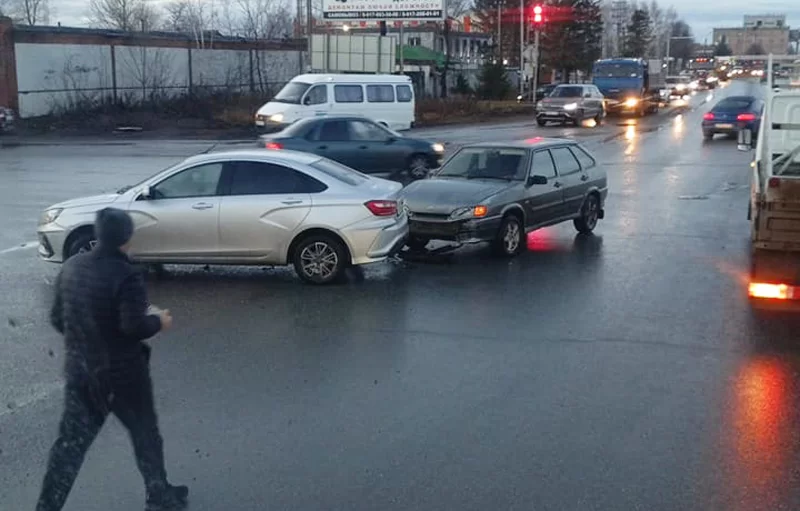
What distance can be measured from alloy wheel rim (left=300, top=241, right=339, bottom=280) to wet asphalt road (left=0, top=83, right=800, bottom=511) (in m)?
0.29

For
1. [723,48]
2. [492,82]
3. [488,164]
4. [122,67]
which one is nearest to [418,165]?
[488,164]

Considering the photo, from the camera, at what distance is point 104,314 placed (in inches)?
207

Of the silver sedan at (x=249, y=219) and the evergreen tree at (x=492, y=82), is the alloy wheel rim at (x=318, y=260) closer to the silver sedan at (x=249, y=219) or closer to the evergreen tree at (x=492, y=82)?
the silver sedan at (x=249, y=219)

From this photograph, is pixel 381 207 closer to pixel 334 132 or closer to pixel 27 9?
pixel 334 132

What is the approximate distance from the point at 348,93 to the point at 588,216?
1778 cm

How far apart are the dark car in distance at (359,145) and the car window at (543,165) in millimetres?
8064

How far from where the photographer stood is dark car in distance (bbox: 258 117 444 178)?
2225cm

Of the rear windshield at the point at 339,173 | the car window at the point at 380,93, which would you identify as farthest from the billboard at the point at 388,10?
the rear windshield at the point at 339,173

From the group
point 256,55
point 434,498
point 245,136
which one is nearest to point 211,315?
point 434,498

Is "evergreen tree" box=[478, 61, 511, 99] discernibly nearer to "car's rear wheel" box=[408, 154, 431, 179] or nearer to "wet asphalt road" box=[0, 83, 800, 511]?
"car's rear wheel" box=[408, 154, 431, 179]

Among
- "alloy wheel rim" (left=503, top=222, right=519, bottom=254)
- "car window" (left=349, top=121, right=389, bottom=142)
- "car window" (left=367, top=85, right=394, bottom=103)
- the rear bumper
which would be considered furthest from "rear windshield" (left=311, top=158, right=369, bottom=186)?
"car window" (left=367, top=85, right=394, bottom=103)

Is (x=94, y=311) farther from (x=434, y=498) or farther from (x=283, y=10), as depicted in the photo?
(x=283, y=10)

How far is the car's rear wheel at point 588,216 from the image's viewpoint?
632 inches

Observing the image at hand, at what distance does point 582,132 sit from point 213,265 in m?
31.2
